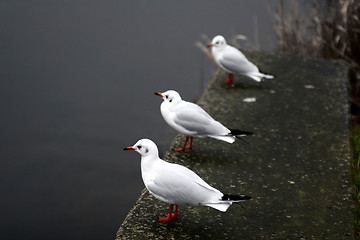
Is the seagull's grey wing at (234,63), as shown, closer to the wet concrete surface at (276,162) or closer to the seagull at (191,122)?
the wet concrete surface at (276,162)

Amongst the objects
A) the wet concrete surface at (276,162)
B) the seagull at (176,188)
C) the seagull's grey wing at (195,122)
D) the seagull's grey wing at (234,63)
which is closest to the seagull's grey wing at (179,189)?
the seagull at (176,188)

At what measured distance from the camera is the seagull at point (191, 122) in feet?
12.0

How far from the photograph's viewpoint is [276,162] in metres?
3.71

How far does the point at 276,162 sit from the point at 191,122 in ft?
2.13

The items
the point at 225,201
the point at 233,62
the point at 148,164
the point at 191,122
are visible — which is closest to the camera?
the point at 225,201

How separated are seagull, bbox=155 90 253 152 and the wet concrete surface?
0.51 feet

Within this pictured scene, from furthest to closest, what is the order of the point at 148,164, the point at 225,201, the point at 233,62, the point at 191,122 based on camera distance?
1. the point at 233,62
2. the point at 191,122
3. the point at 148,164
4. the point at 225,201

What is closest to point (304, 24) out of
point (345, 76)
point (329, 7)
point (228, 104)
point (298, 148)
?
point (329, 7)

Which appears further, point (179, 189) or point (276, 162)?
point (276, 162)

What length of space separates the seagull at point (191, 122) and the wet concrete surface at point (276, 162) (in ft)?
0.51

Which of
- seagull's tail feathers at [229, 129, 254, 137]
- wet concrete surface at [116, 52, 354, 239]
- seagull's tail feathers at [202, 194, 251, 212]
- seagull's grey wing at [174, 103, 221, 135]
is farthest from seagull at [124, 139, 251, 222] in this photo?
seagull's tail feathers at [229, 129, 254, 137]

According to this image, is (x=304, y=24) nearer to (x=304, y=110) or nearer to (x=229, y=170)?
(x=304, y=110)

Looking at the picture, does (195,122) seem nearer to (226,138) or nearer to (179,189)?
(226,138)

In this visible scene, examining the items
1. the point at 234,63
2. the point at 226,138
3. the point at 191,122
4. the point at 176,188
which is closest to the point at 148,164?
the point at 176,188
